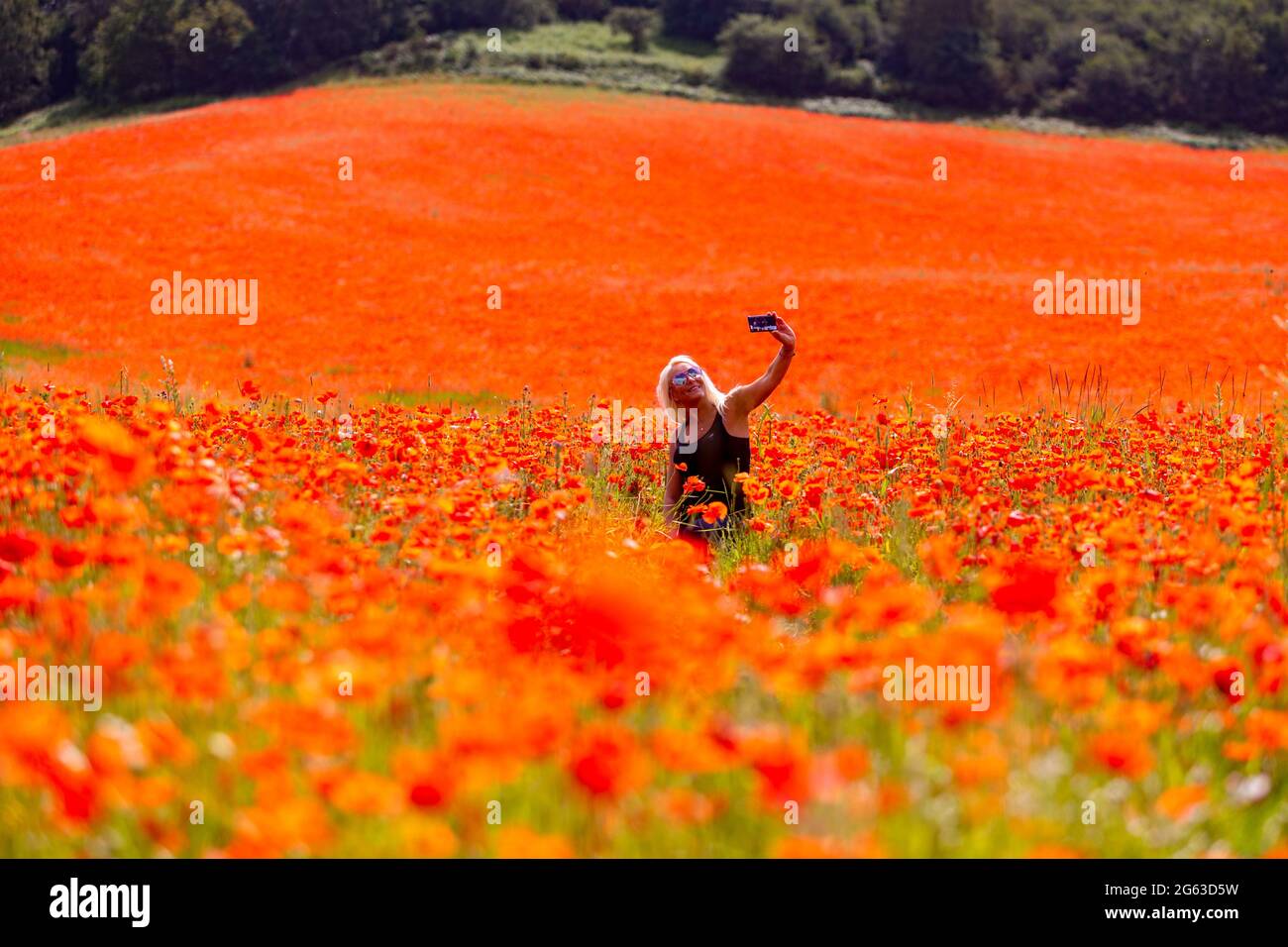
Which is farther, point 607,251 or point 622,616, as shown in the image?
point 607,251

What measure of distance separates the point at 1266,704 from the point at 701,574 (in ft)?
5.99

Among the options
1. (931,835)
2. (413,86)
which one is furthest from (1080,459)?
(413,86)

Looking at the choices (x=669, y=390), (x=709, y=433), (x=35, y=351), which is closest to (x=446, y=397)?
(x=35, y=351)

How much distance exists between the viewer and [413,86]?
40844 mm

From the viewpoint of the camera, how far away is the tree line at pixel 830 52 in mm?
46188

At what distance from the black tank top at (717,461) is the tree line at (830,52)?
43.3m

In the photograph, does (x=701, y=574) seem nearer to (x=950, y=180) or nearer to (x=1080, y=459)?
(x=1080, y=459)

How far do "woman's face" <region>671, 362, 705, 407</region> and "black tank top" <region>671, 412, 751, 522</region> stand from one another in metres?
0.17

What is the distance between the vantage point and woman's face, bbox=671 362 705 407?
241 inches

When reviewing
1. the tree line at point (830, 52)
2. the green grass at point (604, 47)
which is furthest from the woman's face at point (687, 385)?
the green grass at point (604, 47)

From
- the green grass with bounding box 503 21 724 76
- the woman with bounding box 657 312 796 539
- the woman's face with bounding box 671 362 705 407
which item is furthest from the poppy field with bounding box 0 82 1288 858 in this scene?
the green grass with bounding box 503 21 724 76

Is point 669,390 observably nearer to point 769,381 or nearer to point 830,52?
point 769,381

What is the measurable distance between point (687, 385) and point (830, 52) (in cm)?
4878

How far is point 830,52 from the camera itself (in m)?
50.9
